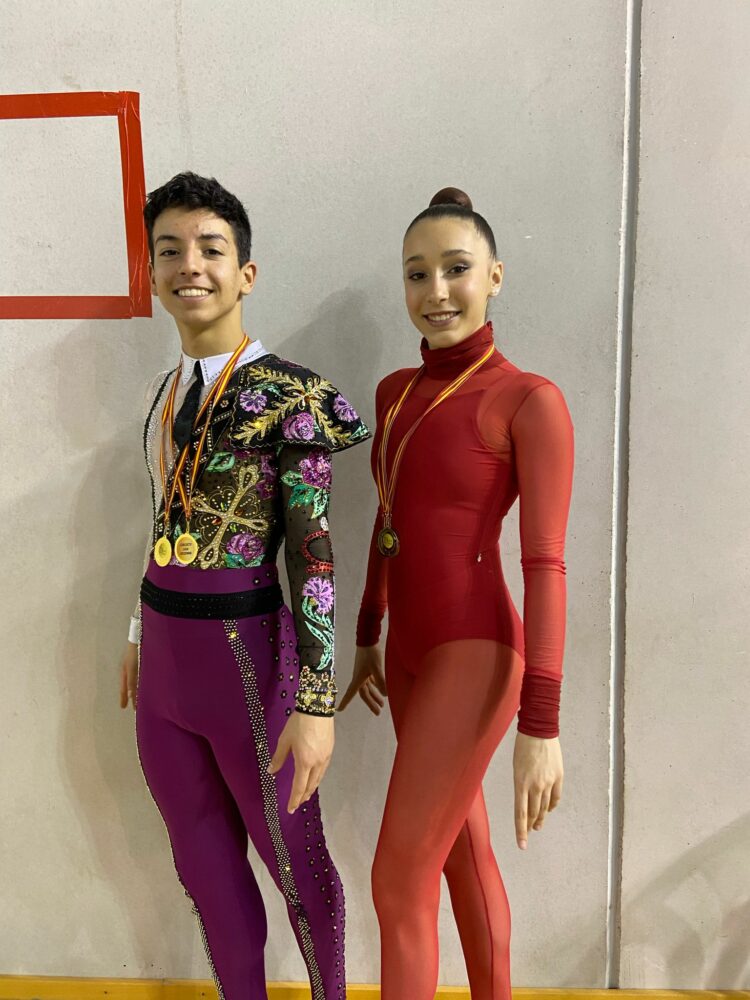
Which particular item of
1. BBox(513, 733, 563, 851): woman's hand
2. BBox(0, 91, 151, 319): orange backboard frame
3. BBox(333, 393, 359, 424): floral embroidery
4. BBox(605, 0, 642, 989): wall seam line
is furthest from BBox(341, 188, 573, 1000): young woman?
BBox(0, 91, 151, 319): orange backboard frame

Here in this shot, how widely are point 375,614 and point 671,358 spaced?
2.94ft

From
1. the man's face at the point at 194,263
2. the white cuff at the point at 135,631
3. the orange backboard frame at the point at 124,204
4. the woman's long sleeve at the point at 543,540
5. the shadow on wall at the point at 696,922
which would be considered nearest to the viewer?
the woman's long sleeve at the point at 543,540

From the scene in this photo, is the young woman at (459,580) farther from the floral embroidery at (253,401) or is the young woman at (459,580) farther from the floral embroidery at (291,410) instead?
the floral embroidery at (253,401)

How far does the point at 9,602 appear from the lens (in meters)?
1.74

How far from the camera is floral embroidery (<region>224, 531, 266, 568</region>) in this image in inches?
47.7

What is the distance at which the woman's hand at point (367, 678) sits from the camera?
1.49m

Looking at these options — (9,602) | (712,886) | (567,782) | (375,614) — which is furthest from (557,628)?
(9,602)

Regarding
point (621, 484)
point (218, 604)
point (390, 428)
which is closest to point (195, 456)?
point (218, 604)

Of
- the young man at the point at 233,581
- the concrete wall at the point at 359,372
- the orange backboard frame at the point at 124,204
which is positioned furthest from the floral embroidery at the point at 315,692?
the orange backboard frame at the point at 124,204

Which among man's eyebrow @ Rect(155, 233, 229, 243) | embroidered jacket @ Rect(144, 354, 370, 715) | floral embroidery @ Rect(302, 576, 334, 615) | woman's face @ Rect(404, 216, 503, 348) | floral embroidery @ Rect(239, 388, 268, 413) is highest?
man's eyebrow @ Rect(155, 233, 229, 243)

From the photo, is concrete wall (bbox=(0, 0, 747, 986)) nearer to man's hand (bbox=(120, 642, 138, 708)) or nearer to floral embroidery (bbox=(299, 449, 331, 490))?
man's hand (bbox=(120, 642, 138, 708))

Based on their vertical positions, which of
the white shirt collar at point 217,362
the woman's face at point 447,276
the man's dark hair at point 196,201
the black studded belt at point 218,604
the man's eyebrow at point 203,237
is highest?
the man's dark hair at point 196,201

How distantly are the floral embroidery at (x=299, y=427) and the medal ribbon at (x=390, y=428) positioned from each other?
188 millimetres

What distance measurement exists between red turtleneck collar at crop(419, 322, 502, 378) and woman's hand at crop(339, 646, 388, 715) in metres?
0.63
